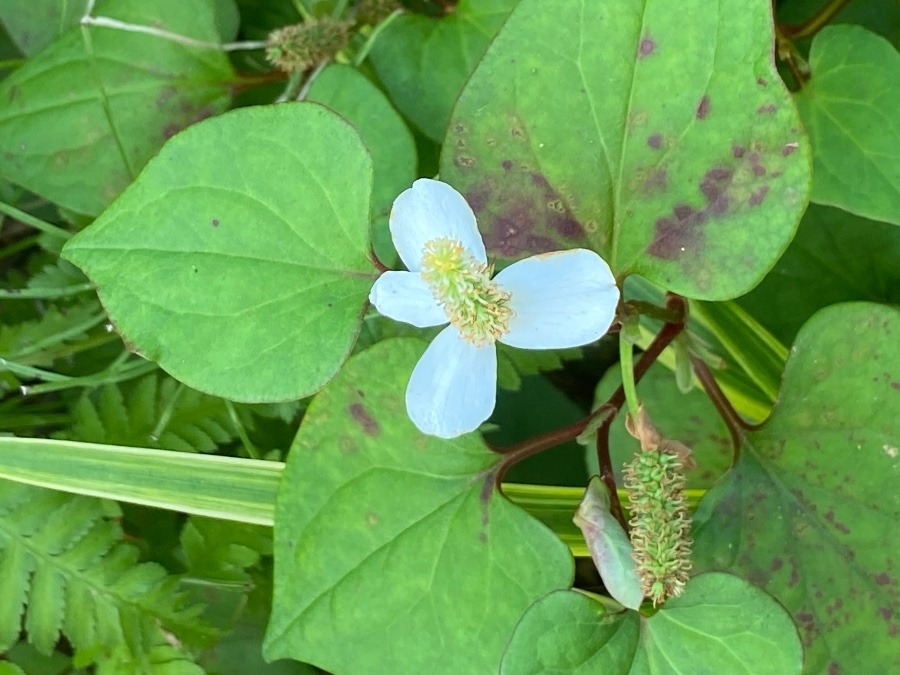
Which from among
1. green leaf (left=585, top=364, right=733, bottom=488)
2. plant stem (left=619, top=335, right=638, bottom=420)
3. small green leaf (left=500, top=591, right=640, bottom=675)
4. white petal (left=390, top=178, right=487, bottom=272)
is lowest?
green leaf (left=585, top=364, right=733, bottom=488)

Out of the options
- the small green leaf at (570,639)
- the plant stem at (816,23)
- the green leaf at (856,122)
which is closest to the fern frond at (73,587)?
the small green leaf at (570,639)

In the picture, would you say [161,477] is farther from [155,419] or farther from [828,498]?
[828,498]

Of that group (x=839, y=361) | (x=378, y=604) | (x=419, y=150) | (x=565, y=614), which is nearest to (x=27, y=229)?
(x=419, y=150)

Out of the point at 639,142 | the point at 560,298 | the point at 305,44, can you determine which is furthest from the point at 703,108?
the point at 305,44

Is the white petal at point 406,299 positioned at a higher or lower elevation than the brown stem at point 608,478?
higher

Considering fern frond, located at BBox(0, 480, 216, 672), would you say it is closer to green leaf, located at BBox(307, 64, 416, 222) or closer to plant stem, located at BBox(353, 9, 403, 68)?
green leaf, located at BBox(307, 64, 416, 222)

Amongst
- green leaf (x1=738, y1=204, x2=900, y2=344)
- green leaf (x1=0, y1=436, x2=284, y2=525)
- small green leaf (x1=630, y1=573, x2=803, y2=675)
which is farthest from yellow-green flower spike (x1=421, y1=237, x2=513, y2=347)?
green leaf (x1=738, y1=204, x2=900, y2=344)

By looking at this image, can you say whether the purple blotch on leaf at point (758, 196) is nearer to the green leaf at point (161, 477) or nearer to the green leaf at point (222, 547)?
the green leaf at point (161, 477)
